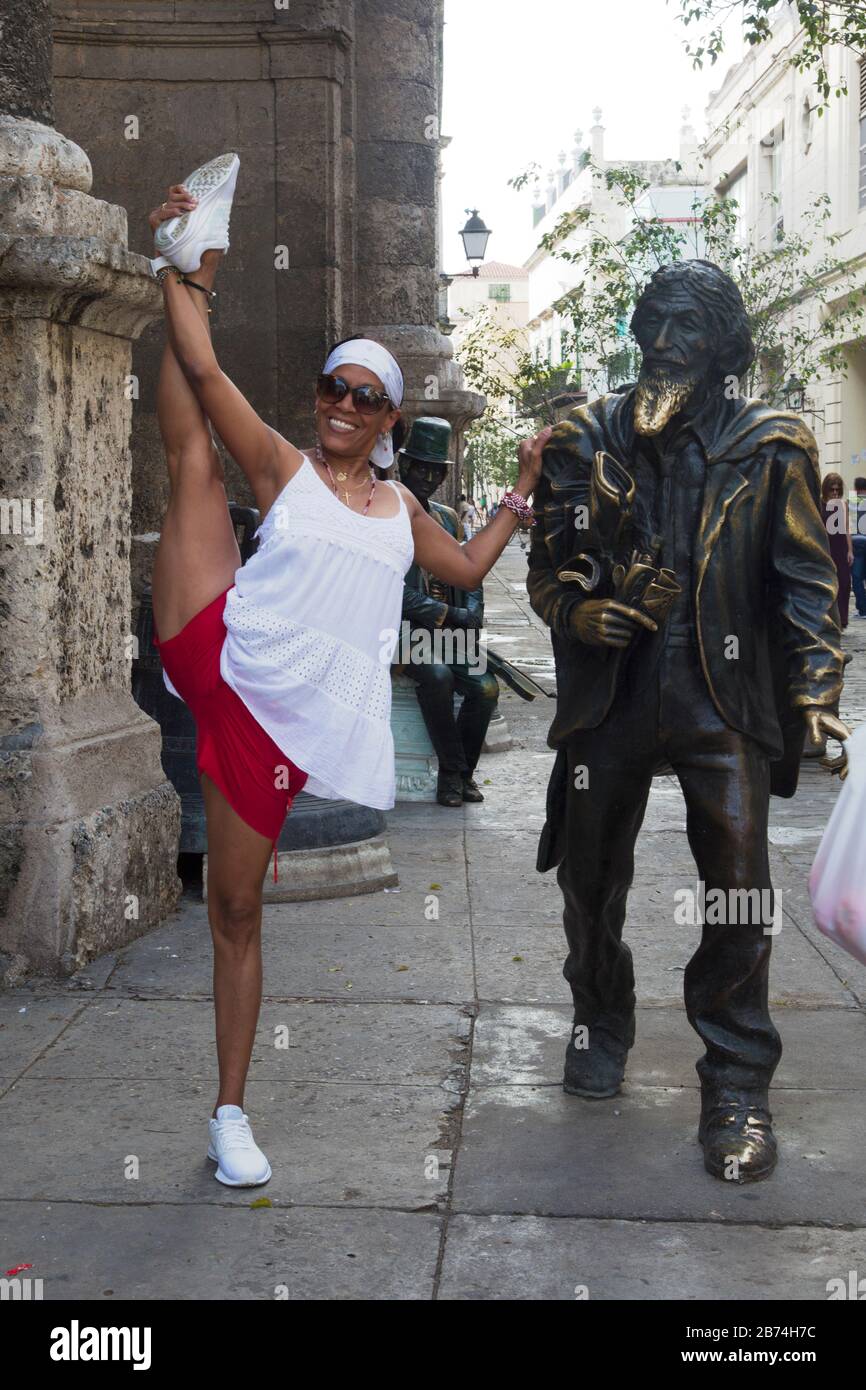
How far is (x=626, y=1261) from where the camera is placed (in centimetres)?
335

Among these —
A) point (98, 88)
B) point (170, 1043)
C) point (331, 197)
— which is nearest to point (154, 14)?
point (98, 88)

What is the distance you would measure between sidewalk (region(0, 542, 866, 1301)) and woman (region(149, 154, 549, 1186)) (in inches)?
11.7

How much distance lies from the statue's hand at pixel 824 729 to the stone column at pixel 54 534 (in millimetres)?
2576

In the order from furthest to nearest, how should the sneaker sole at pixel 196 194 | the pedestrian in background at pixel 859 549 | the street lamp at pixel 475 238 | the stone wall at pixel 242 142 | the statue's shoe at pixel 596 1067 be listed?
the pedestrian in background at pixel 859 549 < the street lamp at pixel 475 238 < the stone wall at pixel 242 142 < the statue's shoe at pixel 596 1067 < the sneaker sole at pixel 196 194

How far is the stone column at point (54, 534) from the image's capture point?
5.29m

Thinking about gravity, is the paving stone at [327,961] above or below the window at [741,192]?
below

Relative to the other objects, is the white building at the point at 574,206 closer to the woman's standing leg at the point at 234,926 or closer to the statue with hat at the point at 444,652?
the statue with hat at the point at 444,652

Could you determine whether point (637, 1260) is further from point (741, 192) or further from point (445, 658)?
point (741, 192)

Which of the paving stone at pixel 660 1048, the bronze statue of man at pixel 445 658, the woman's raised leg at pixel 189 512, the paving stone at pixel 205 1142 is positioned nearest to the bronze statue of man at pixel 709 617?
the paving stone at pixel 660 1048

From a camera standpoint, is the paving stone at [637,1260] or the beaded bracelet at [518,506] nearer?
the paving stone at [637,1260]

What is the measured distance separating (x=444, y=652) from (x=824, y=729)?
5.12m

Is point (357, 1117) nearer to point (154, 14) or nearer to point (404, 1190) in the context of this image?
point (404, 1190)

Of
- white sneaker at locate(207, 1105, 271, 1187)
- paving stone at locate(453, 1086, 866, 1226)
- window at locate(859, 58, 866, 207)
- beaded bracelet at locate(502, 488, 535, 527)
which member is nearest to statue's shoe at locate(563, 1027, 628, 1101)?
paving stone at locate(453, 1086, 866, 1226)

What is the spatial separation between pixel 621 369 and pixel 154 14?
7700 mm
